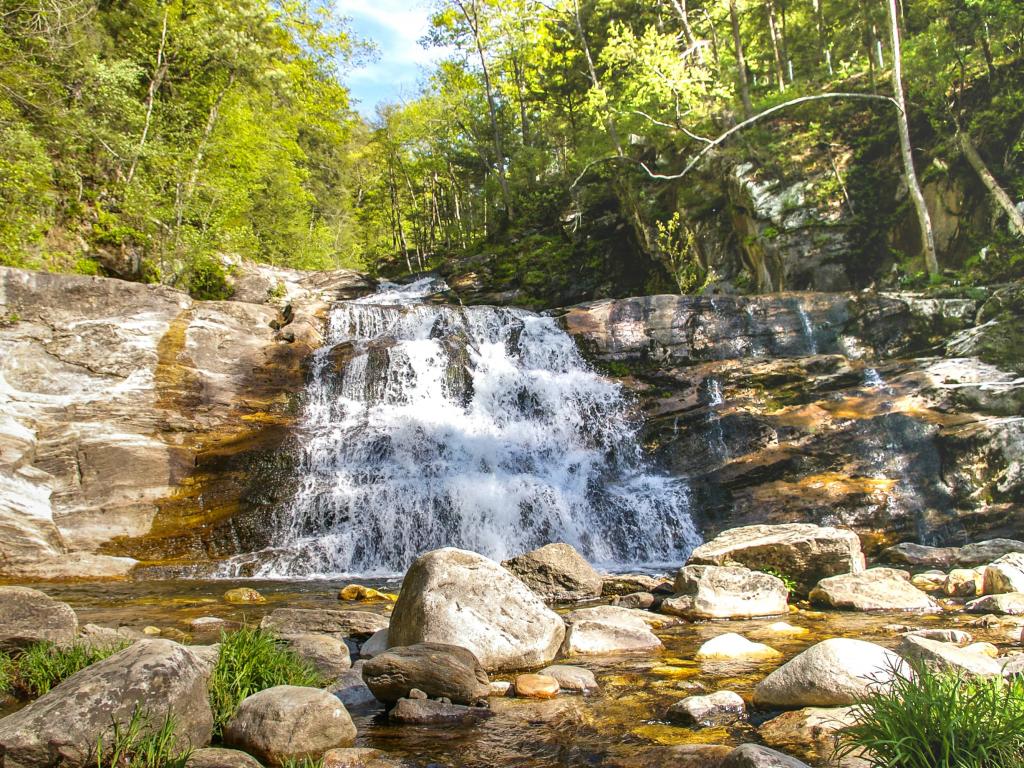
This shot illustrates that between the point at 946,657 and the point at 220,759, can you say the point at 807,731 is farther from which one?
the point at 220,759

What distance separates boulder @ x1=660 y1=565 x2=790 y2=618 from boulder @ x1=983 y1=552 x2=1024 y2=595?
2.36 m

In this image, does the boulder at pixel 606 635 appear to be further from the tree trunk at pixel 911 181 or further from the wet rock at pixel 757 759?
the tree trunk at pixel 911 181

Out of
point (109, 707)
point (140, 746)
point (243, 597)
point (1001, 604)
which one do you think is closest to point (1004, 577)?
point (1001, 604)

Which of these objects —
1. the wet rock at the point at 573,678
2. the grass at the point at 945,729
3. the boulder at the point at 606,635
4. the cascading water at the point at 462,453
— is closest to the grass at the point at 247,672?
the wet rock at the point at 573,678

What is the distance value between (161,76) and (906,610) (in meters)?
24.7

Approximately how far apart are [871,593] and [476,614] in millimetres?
4869

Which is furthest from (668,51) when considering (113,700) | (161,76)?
(113,700)

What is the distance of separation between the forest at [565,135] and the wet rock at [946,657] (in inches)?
362

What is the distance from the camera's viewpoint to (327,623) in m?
6.51

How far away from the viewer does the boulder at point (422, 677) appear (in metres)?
4.42

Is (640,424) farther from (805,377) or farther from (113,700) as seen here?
(113,700)

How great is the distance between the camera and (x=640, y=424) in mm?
15398

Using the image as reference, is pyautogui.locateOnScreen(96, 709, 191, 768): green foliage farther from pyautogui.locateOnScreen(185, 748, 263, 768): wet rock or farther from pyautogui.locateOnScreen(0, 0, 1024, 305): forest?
pyautogui.locateOnScreen(0, 0, 1024, 305): forest

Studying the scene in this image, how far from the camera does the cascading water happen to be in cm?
1203
